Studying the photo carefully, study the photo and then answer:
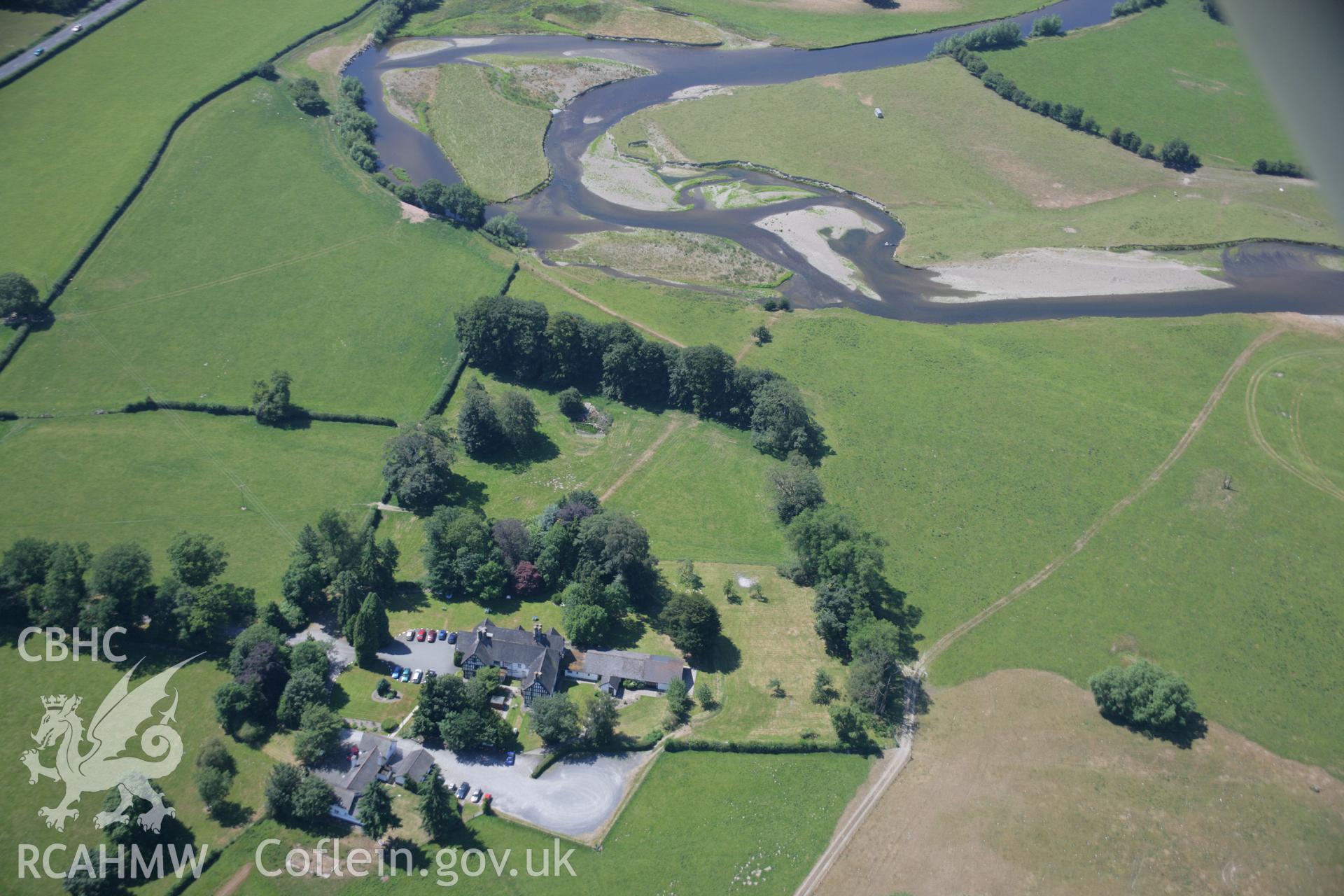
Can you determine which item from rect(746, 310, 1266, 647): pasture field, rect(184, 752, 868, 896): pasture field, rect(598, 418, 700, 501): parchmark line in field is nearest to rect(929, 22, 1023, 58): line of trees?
rect(746, 310, 1266, 647): pasture field

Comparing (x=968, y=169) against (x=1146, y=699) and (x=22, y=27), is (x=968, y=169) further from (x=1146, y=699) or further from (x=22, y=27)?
(x=22, y=27)

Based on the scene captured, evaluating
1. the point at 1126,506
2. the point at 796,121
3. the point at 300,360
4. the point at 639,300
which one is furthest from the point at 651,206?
the point at 1126,506

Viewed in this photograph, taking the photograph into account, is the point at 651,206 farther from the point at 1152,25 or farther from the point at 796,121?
the point at 1152,25

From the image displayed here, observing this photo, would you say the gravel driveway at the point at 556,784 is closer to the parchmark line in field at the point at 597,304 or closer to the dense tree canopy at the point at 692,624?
the dense tree canopy at the point at 692,624

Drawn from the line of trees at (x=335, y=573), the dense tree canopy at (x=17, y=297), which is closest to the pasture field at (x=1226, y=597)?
the line of trees at (x=335, y=573)

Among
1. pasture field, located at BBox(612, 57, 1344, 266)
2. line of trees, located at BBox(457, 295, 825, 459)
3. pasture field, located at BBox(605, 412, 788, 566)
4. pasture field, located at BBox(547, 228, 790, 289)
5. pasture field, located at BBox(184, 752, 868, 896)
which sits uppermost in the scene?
pasture field, located at BBox(612, 57, 1344, 266)

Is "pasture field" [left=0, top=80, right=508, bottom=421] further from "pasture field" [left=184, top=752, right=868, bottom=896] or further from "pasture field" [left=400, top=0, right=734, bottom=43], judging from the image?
"pasture field" [left=400, top=0, right=734, bottom=43]
